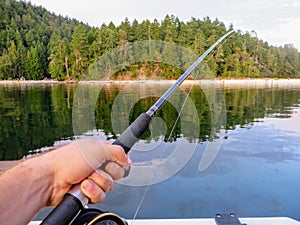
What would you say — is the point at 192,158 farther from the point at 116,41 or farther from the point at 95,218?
the point at 116,41

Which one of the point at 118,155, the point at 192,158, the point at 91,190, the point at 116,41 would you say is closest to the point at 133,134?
the point at 118,155

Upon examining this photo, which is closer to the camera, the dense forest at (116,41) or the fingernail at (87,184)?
the fingernail at (87,184)

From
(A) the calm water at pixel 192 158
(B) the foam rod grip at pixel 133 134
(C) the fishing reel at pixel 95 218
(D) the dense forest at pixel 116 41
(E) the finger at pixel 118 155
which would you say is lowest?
(A) the calm water at pixel 192 158

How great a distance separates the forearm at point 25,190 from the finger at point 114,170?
155 millimetres

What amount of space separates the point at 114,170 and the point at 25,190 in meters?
0.23

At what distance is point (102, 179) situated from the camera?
32.4 inches

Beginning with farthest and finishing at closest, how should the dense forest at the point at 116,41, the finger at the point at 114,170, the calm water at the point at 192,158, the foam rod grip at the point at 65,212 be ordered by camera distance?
1. the dense forest at the point at 116,41
2. the calm water at the point at 192,158
3. the finger at the point at 114,170
4. the foam rod grip at the point at 65,212

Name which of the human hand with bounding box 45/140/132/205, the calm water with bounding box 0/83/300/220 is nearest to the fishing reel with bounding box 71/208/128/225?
the human hand with bounding box 45/140/132/205

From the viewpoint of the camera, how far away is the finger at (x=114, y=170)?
845mm

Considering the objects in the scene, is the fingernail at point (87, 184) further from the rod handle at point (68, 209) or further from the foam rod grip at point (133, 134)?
the foam rod grip at point (133, 134)

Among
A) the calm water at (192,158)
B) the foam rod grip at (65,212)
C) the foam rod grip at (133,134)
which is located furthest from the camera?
the calm water at (192,158)

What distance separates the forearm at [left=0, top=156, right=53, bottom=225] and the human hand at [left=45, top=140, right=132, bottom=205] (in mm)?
26

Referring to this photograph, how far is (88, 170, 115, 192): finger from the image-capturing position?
2.68 feet

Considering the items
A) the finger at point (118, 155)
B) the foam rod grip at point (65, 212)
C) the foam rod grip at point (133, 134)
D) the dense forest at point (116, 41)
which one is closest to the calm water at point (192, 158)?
the foam rod grip at point (133, 134)
